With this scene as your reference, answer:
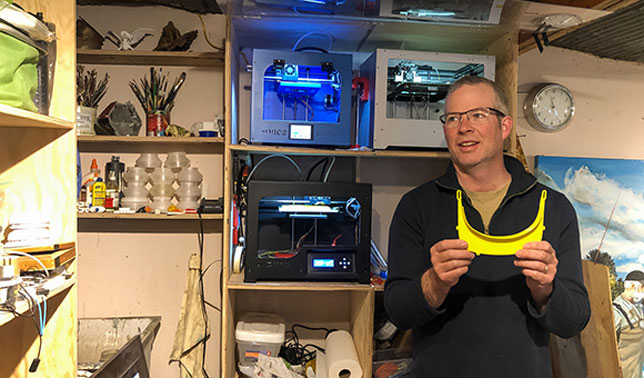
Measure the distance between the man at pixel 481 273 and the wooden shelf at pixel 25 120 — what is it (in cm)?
105

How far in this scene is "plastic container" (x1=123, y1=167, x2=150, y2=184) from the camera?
220 cm

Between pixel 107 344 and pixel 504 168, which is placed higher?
pixel 504 168

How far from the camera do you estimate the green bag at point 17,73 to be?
2.92ft

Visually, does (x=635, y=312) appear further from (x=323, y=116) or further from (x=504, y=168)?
(x=323, y=116)

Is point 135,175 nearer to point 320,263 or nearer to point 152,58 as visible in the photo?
point 152,58

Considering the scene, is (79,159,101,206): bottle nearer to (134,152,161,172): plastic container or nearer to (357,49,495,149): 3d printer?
(134,152,161,172): plastic container

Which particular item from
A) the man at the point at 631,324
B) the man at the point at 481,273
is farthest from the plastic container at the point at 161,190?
the man at the point at 631,324

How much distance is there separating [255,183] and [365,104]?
716 millimetres

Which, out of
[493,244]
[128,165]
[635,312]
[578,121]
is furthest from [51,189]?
[635,312]

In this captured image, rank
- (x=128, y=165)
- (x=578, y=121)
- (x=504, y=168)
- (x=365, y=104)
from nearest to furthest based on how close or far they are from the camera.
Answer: (x=504, y=168) → (x=365, y=104) → (x=128, y=165) → (x=578, y=121)

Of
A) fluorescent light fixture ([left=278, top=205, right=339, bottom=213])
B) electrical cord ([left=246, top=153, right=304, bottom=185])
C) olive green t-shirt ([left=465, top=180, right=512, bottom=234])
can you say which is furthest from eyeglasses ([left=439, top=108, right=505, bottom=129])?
electrical cord ([left=246, top=153, right=304, bottom=185])

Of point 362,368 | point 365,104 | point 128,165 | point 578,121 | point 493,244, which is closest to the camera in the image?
point 493,244

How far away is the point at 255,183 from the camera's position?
71.7 inches

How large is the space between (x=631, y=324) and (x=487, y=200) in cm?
204
